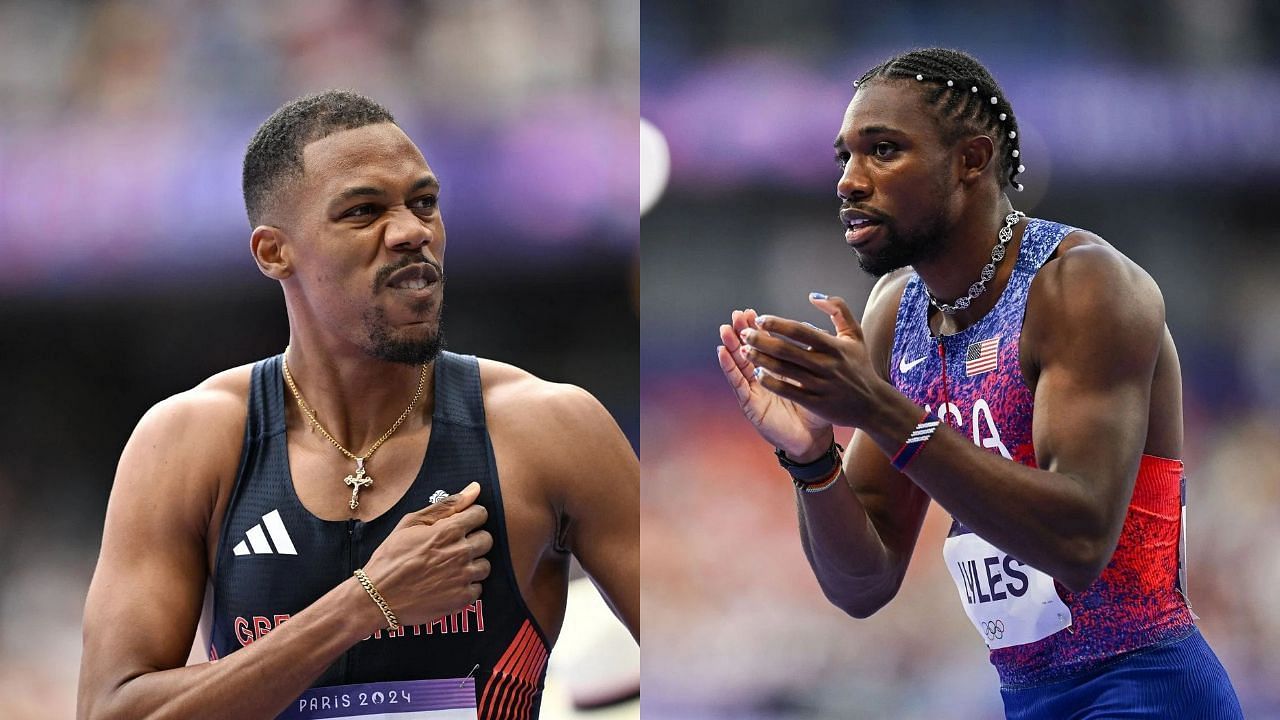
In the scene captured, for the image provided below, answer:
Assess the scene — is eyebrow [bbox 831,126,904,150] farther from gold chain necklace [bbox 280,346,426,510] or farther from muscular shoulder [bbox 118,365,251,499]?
muscular shoulder [bbox 118,365,251,499]

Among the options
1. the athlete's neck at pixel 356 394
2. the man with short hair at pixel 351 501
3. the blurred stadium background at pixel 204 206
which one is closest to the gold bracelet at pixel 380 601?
the man with short hair at pixel 351 501

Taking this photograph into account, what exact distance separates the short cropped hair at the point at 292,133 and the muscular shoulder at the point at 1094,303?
1.29 metres

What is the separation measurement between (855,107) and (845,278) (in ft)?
8.94

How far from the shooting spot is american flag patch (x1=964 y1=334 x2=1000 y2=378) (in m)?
2.34

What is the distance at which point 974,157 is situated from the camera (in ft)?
8.15

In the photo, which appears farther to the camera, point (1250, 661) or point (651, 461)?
point (651, 461)

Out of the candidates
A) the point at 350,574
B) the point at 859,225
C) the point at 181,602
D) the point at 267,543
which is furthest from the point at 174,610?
the point at 859,225

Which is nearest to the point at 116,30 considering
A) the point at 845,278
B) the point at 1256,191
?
the point at 845,278

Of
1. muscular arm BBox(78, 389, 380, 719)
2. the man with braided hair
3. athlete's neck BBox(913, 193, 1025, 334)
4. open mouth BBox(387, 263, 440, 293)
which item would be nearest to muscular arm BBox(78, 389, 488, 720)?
muscular arm BBox(78, 389, 380, 719)

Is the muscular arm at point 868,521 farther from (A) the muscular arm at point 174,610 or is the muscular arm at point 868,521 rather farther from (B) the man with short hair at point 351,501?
(A) the muscular arm at point 174,610

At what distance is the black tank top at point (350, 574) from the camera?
7.47 feet

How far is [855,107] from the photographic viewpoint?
8.11 feet

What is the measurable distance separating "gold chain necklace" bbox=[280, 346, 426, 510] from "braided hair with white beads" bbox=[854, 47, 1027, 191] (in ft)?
3.58

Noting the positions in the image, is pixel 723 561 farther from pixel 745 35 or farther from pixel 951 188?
pixel 951 188
